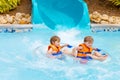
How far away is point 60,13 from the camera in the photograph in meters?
12.1

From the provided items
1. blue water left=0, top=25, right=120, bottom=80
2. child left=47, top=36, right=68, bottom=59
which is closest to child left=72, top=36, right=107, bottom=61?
blue water left=0, top=25, right=120, bottom=80

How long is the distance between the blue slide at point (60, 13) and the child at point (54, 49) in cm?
180

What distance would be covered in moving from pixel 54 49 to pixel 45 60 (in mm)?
348

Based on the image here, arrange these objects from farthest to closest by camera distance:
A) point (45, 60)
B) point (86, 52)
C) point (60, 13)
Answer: point (60, 13), point (45, 60), point (86, 52)

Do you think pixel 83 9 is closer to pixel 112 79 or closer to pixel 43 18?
pixel 43 18

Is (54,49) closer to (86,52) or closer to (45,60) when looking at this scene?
(45,60)

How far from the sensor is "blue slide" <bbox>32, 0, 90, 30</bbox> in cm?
1160

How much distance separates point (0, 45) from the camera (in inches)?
416

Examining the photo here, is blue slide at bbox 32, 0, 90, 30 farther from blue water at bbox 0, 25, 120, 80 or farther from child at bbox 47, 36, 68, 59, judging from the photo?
child at bbox 47, 36, 68, 59

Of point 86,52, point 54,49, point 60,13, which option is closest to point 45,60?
point 54,49

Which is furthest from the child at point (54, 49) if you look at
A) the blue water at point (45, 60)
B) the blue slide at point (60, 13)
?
the blue slide at point (60, 13)

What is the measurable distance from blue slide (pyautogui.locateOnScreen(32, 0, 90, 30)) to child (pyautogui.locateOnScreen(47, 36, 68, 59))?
1.80 metres

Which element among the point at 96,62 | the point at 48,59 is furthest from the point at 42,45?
the point at 96,62

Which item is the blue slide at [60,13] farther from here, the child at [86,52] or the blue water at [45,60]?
the child at [86,52]
